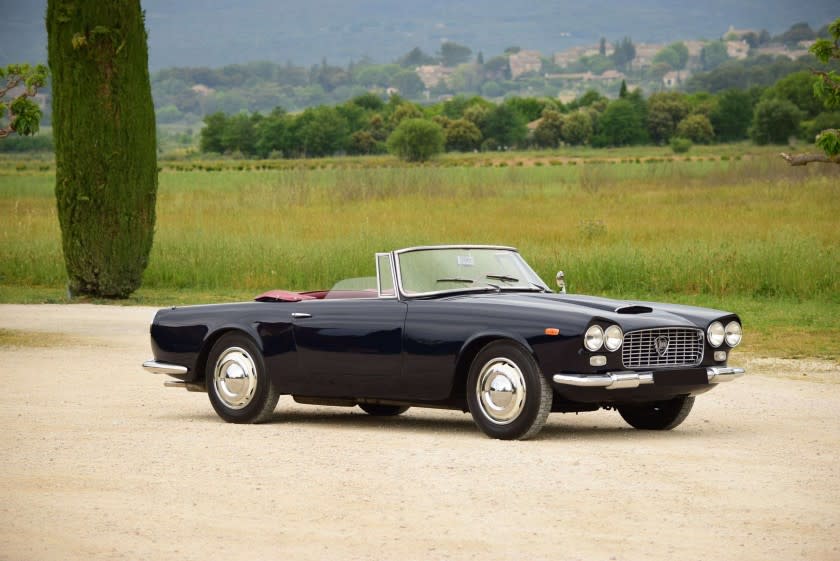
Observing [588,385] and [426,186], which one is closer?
[588,385]

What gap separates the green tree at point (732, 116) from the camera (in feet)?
468

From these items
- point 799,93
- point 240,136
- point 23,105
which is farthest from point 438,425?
point 240,136

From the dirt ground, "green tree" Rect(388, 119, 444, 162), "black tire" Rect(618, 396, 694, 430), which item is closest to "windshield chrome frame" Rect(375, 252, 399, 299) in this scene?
the dirt ground

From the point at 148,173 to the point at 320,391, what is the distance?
14181mm

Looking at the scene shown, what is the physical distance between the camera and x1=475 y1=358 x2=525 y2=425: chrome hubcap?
31.8 feet

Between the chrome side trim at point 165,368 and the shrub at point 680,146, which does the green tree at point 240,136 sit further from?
the chrome side trim at point 165,368

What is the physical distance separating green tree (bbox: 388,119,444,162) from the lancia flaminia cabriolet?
95.1 meters

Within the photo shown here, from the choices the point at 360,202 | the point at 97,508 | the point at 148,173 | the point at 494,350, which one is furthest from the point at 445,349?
the point at 360,202

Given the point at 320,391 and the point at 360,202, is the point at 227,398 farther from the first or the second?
the point at 360,202

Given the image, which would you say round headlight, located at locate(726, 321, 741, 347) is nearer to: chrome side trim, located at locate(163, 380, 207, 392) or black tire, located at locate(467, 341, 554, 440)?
black tire, located at locate(467, 341, 554, 440)

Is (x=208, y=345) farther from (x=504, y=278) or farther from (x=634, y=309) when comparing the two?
(x=634, y=309)

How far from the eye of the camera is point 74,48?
77.1ft

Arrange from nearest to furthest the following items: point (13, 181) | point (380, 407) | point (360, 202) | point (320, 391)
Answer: point (320, 391)
point (380, 407)
point (360, 202)
point (13, 181)

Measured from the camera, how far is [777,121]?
111000 millimetres
